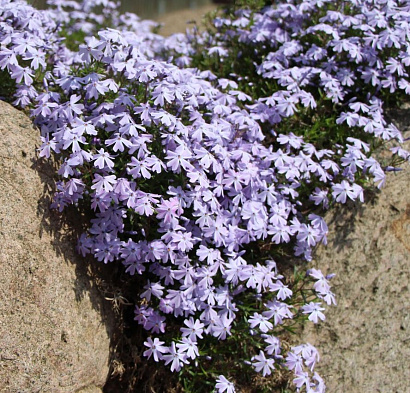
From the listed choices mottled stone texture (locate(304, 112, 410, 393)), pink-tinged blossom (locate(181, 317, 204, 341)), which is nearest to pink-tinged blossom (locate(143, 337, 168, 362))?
pink-tinged blossom (locate(181, 317, 204, 341))

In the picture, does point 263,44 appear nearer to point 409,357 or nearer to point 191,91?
point 191,91

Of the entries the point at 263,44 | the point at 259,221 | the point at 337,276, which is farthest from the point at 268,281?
the point at 263,44

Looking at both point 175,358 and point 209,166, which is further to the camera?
point 209,166

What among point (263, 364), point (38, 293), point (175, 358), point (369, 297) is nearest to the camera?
point (38, 293)

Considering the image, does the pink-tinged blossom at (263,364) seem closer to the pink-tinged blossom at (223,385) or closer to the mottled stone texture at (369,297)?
the pink-tinged blossom at (223,385)

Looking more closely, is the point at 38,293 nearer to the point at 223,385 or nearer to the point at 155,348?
the point at 155,348

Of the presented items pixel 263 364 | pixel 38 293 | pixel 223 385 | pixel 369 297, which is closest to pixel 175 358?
pixel 223 385
